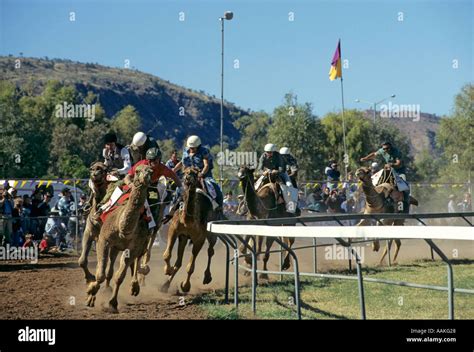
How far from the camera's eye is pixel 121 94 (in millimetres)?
192375

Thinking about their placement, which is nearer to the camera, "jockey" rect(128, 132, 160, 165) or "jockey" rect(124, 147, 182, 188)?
"jockey" rect(124, 147, 182, 188)

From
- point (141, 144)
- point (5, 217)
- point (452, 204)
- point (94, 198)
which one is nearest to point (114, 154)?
point (141, 144)

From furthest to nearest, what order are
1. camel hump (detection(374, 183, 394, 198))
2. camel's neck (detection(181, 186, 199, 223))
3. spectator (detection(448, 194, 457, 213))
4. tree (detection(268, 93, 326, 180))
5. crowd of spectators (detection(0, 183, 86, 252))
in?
tree (detection(268, 93, 326, 180)), spectator (detection(448, 194, 457, 213)), crowd of spectators (detection(0, 183, 86, 252)), camel hump (detection(374, 183, 394, 198)), camel's neck (detection(181, 186, 199, 223))

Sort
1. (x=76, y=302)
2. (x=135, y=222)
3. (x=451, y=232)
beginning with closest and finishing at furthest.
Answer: (x=451, y=232), (x=135, y=222), (x=76, y=302)

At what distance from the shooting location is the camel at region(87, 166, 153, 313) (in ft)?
39.4

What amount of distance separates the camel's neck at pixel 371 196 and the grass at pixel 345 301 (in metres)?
4.24

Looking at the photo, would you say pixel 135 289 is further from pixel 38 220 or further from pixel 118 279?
pixel 38 220

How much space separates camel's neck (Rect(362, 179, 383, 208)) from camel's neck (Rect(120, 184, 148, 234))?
32.9ft

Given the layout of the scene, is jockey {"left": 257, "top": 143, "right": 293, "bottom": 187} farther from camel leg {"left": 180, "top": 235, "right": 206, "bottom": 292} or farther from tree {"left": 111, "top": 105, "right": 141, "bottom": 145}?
tree {"left": 111, "top": 105, "right": 141, "bottom": 145}

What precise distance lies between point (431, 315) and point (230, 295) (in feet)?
13.3

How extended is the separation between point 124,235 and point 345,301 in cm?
372

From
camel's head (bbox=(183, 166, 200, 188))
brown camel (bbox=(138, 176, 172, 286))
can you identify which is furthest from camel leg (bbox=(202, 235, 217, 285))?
camel's head (bbox=(183, 166, 200, 188))
